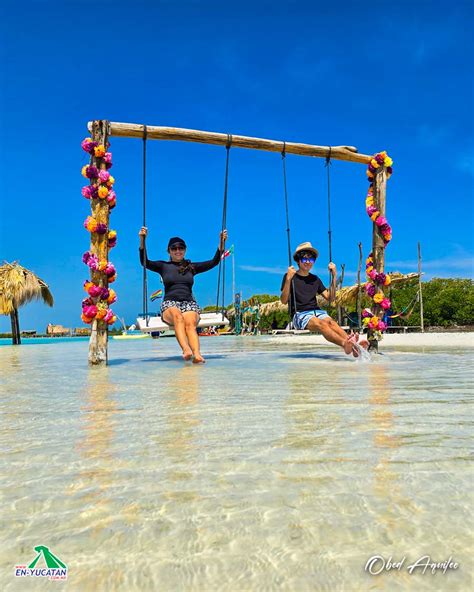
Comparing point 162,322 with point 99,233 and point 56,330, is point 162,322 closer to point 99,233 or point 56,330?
point 99,233

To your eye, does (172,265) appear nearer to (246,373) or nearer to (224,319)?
(224,319)

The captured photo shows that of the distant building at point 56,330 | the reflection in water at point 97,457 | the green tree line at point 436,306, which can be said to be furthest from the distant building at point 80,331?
the reflection in water at point 97,457

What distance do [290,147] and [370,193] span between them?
1700 mm

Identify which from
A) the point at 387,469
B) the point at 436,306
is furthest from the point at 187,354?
the point at 436,306

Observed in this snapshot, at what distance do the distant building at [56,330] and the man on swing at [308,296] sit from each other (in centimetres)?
3521

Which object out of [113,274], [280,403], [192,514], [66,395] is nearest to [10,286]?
[113,274]

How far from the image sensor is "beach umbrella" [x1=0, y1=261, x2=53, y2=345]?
19.8 metres

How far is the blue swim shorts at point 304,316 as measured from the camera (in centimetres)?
756

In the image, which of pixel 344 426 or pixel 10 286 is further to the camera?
pixel 10 286

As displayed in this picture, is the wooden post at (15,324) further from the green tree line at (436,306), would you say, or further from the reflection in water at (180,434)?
the reflection in water at (180,434)

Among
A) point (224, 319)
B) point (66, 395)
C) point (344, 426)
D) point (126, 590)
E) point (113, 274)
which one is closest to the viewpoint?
point (126, 590)

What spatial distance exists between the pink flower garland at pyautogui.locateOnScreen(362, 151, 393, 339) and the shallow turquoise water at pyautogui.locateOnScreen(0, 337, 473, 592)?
17.7 feet

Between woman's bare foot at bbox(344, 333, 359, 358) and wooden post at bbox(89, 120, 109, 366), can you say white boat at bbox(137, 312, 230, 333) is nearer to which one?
wooden post at bbox(89, 120, 109, 366)

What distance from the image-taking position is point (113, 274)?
7.33 metres
